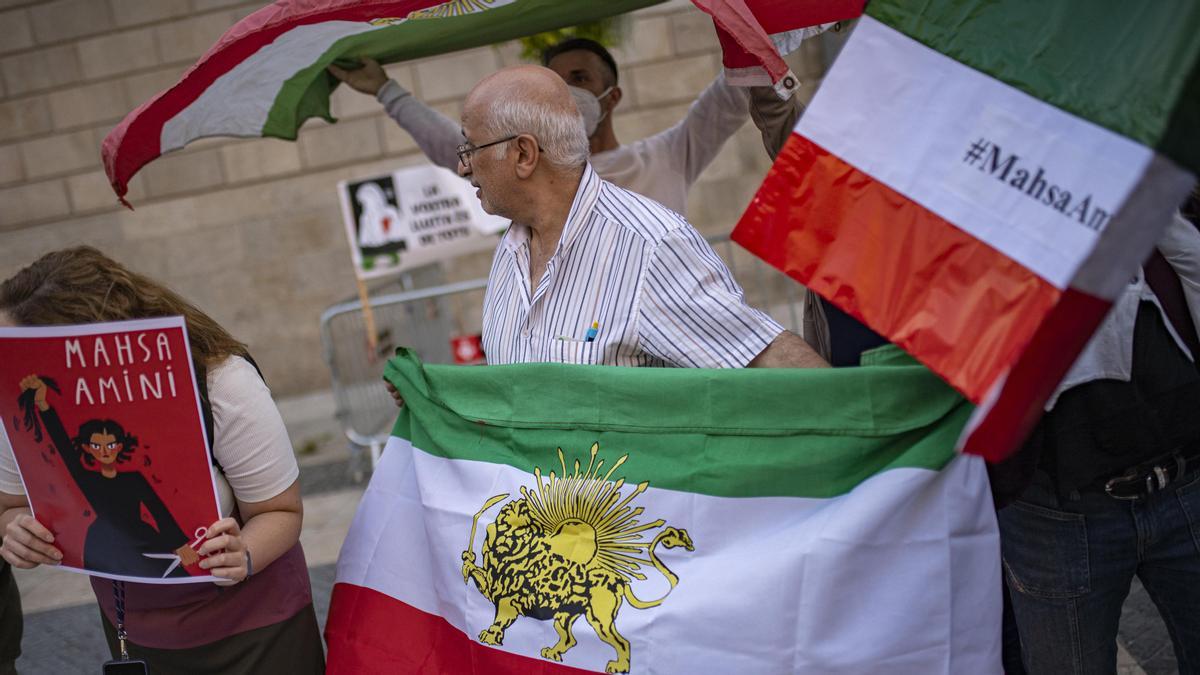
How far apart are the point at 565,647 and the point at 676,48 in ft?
25.8

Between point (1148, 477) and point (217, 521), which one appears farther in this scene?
point (217, 521)

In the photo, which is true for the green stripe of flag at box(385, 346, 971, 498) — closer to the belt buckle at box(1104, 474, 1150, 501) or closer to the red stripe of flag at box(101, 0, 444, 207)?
the belt buckle at box(1104, 474, 1150, 501)

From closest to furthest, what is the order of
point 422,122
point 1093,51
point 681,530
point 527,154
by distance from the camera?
point 1093,51
point 681,530
point 527,154
point 422,122

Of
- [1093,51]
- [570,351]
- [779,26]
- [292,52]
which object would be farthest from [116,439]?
[1093,51]

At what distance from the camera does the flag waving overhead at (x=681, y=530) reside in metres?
2.08

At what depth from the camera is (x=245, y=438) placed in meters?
2.45

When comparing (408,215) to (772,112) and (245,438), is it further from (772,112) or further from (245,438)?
(245,438)

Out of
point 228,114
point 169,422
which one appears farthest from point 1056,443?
point 228,114

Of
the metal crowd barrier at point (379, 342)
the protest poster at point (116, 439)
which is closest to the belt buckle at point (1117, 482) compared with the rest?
the protest poster at point (116, 439)

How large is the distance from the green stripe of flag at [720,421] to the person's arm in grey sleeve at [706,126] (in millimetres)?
1680

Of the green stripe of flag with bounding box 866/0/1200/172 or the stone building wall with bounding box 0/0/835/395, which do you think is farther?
the stone building wall with bounding box 0/0/835/395

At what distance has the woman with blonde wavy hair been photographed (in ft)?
8.00

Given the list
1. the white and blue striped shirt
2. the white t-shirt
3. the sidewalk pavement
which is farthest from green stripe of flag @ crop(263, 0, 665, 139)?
the sidewalk pavement

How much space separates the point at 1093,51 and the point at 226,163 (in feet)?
29.7
